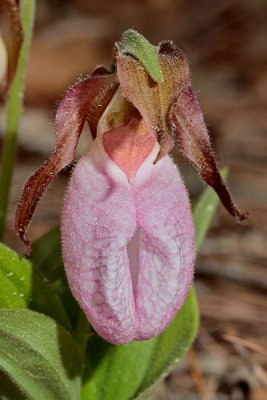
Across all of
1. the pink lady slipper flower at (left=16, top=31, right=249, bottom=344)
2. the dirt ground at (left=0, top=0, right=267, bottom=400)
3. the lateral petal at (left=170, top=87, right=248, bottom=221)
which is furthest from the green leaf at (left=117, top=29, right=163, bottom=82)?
the dirt ground at (left=0, top=0, right=267, bottom=400)

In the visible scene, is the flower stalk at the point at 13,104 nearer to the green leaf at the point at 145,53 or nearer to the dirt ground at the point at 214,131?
the dirt ground at the point at 214,131

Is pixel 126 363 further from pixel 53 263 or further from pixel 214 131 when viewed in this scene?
pixel 214 131

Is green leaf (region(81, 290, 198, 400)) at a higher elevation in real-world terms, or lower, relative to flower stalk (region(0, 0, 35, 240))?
lower

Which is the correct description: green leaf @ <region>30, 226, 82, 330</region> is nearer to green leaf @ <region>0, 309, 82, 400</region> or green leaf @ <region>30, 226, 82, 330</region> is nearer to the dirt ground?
green leaf @ <region>0, 309, 82, 400</region>

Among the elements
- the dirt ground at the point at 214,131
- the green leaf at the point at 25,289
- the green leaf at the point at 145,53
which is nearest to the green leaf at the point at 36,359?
the green leaf at the point at 25,289

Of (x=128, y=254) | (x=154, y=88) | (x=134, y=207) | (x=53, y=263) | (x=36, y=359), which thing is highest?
(x=154, y=88)

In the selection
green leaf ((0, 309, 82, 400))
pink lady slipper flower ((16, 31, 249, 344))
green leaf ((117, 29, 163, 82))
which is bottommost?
green leaf ((0, 309, 82, 400))

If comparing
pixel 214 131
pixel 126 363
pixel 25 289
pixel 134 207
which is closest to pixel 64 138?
pixel 134 207

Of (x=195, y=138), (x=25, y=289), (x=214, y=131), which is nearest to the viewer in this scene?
(x=195, y=138)
